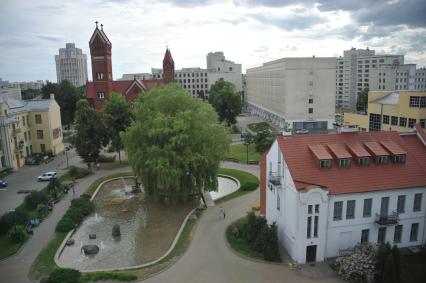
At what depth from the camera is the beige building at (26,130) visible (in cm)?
4775

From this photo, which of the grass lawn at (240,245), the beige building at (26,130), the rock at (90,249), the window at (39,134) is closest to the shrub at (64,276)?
the rock at (90,249)

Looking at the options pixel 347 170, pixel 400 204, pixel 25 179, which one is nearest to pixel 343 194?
pixel 347 170

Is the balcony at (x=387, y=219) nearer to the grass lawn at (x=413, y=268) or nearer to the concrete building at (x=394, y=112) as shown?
the grass lawn at (x=413, y=268)

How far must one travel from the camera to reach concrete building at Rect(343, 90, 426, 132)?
44469mm

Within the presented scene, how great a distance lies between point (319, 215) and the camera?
75.4 ft

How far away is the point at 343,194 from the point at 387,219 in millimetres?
3829

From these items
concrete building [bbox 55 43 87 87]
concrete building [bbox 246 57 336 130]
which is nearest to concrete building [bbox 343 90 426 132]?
concrete building [bbox 246 57 336 130]

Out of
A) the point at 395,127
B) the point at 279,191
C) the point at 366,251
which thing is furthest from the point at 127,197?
the point at 395,127

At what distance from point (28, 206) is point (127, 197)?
32.1 feet

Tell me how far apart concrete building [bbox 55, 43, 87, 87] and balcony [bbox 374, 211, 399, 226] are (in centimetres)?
→ 16740

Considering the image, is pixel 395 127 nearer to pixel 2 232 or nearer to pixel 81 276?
pixel 81 276

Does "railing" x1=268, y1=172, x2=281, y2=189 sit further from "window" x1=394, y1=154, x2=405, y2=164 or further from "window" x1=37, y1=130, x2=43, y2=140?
"window" x1=37, y1=130, x2=43, y2=140

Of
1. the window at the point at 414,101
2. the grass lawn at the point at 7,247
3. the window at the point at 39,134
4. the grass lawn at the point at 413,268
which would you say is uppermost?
the window at the point at 414,101

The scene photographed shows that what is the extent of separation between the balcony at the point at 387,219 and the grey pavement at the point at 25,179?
30.7 metres
